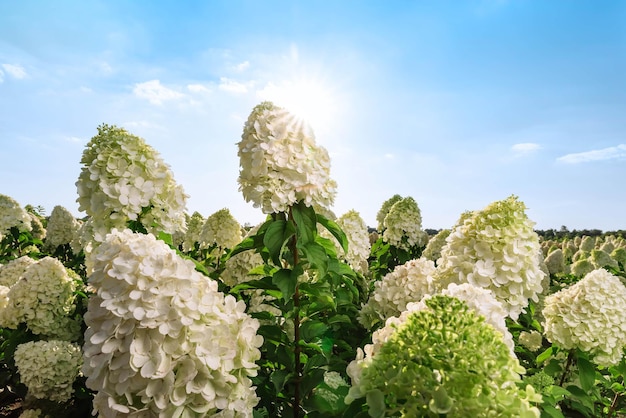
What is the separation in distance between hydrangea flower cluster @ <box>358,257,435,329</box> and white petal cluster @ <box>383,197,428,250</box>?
3825 millimetres

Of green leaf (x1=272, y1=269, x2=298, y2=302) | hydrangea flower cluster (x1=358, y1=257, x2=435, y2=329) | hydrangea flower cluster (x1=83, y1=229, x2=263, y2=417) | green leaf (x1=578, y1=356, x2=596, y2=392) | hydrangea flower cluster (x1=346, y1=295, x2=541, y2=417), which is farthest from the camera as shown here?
hydrangea flower cluster (x1=358, y1=257, x2=435, y2=329)

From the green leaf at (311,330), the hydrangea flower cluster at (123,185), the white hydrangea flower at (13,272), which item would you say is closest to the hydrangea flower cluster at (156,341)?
the green leaf at (311,330)

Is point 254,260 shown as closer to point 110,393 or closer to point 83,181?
point 83,181

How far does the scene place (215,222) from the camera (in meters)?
6.14

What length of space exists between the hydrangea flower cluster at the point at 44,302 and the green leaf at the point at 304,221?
117 inches

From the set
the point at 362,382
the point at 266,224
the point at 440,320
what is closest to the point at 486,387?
the point at 440,320

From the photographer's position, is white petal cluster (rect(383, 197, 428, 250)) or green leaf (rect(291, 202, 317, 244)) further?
white petal cluster (rect(383, 197, 428, 250))

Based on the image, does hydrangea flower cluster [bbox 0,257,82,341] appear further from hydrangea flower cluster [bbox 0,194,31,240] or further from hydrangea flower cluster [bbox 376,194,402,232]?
hydrangea flower cluster [bbox 376,194,402,232]

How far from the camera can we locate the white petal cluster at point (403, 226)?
7746 mm

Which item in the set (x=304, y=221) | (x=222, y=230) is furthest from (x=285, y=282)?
(x=222, y=230)

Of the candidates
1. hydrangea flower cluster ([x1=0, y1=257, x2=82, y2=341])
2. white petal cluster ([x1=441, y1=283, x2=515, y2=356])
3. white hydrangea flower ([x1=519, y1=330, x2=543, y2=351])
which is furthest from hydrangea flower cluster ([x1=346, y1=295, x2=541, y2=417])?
white hydrangea flower ([x1=519, y1=330, x2=543, y2=351])

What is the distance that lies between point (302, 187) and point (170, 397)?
1444 millimetres

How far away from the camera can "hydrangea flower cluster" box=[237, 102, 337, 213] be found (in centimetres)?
283

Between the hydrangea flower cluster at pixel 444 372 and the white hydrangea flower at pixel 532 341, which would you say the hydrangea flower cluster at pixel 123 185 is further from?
the white hydrangea flower at pixel 532 341
